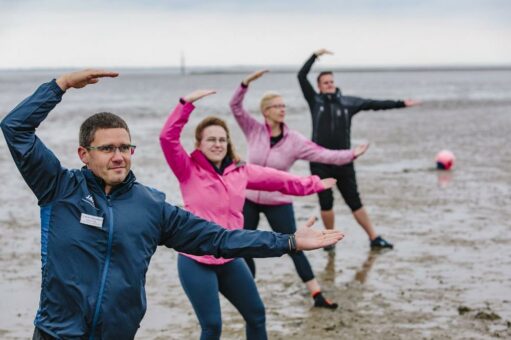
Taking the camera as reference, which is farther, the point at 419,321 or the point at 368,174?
the point at 368,174

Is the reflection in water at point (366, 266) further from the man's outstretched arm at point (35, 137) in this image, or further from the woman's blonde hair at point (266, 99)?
the man's outstretched arm at point (35, 137)

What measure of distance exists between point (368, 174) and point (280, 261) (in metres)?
6.99

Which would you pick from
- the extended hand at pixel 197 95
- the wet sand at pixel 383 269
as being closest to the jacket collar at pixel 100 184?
the extended hand at pixel 197 95

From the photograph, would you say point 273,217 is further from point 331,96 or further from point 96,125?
point 96,125

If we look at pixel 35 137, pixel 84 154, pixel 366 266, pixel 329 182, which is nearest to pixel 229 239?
pixel 84 154

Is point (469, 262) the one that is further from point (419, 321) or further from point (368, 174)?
point (368, 174)

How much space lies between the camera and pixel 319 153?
716cm

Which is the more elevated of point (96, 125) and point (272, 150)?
point (96, 125)

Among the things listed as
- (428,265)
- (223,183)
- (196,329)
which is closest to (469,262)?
(428,265)

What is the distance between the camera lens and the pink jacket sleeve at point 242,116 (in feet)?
24.5

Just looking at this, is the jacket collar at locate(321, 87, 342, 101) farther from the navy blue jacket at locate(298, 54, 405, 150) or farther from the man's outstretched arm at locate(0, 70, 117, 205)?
the man's outstretched arm at locate(0, 70, 117, 205)

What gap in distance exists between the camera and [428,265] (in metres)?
8.84

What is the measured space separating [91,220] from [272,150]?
420cm

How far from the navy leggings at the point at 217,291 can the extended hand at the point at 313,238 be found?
5.51 feet
